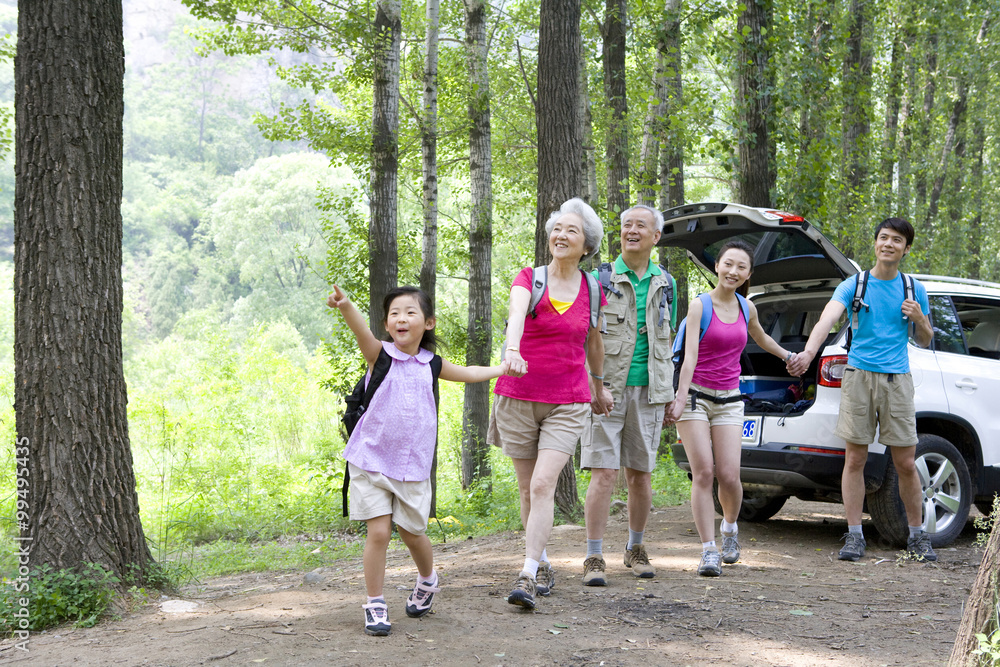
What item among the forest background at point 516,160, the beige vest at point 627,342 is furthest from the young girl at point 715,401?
the forest background at point 516,160

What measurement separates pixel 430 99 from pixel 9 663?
10083mm

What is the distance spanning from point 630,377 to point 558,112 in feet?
12.5

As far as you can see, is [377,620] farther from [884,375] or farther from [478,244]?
[478,244]

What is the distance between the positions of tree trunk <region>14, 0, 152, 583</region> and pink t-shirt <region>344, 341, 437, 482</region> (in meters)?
1.80

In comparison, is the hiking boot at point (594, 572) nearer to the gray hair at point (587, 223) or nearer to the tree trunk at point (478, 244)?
the gray hair at point (587, 223)

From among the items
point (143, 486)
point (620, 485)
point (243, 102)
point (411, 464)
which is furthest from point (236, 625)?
point (243, 102)

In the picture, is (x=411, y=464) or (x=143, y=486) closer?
(x=411, y=464)

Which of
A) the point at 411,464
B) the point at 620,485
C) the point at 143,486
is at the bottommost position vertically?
the point at 143,486

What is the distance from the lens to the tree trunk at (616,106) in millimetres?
12891

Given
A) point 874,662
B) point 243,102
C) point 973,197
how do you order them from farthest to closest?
point 243,102, point 973,197, point 874,662

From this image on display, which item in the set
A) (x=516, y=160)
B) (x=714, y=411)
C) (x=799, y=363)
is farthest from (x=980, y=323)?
(x=516, y=160)

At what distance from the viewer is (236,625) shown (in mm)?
4316

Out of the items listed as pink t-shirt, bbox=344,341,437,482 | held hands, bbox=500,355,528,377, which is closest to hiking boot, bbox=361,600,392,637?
pink t-shirt, bbox=344,341,437,482

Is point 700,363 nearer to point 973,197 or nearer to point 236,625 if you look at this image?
point 236,625
